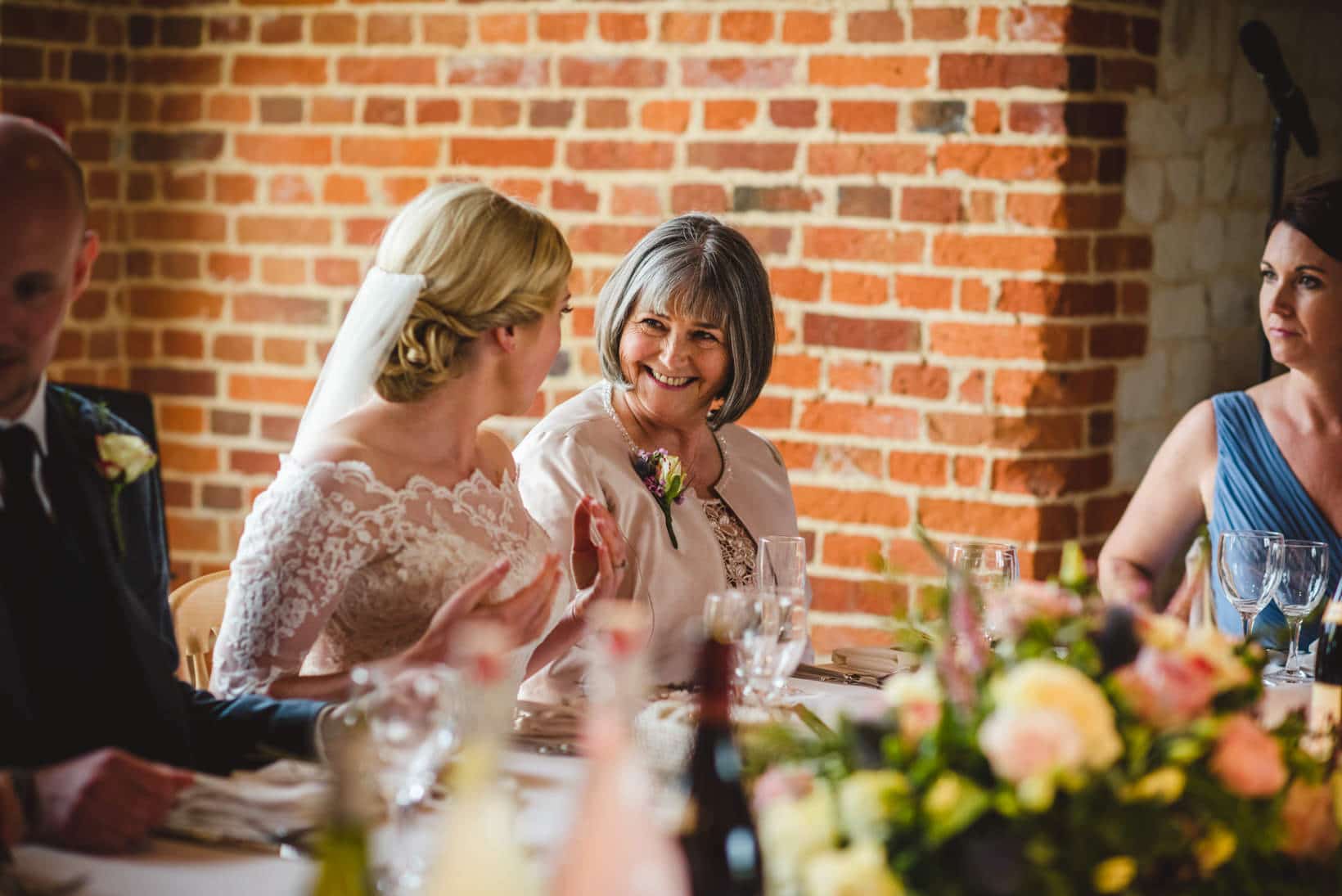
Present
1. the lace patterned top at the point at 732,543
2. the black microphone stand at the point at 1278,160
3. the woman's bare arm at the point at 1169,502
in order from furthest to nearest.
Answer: the black microphone stand at the point at 1278,160
the woman's bare arm at the point at 1169,502
the lace patterned top at the point at 732,543

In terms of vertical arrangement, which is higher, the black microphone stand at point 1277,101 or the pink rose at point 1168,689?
the black microphone stand at point 1277,101

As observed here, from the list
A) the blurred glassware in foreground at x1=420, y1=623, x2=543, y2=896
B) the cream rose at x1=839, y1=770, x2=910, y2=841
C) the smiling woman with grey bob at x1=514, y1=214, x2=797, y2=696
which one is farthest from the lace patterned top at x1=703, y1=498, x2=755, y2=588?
the blurred glassware in foreground at x1=420, y1=623, x2=543, y2=896

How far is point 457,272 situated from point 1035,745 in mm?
1426

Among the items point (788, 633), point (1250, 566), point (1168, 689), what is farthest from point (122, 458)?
point (1250, 566)

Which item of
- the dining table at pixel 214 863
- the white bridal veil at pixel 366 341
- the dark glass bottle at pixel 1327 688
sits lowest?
the dining table at pixel 214 863

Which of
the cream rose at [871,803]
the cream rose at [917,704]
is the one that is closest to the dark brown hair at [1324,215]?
the cream rose at [917,704]

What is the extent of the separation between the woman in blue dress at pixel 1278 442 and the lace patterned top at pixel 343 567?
58.7 inches

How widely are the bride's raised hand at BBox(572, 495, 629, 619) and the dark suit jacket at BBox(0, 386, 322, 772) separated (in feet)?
2.03

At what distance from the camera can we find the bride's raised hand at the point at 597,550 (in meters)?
2.40

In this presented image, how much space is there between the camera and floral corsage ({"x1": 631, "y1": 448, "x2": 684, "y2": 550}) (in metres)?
2.88

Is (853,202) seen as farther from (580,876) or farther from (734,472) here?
(580,876)

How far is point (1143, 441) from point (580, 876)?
9.81 feet

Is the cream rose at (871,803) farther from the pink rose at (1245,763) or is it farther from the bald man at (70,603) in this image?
the bald man at (70,603)

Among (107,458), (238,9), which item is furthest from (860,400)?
(107,458)
